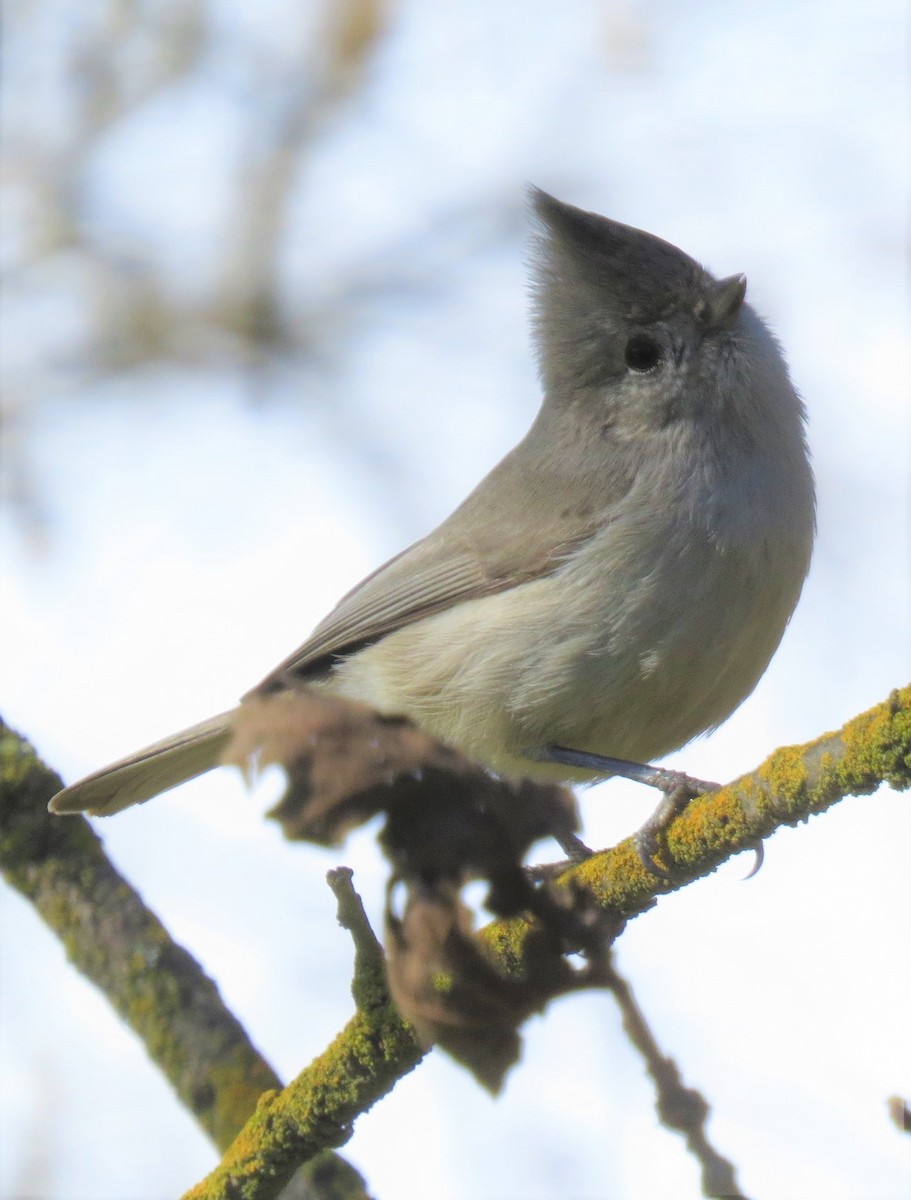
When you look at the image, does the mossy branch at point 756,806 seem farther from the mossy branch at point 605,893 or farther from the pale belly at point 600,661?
the pale belly at point 600,661

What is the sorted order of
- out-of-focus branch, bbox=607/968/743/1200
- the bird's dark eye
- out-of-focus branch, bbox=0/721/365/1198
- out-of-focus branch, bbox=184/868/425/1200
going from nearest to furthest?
1. out-of-focus branch, bbox=607/968/743/1200
2. out-of-focus branch, bbox=184/868/425/1200
3. out-of-focus branch, bbox=0/721/365/1198
4. the bird's dark eye

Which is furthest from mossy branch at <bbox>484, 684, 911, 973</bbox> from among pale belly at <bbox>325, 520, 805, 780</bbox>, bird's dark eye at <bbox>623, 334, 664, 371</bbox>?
bird's dark eye at <bbox>623, 334, 664, 371</bbox>

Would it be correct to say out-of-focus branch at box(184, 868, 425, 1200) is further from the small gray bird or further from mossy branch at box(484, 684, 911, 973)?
the small gray bird

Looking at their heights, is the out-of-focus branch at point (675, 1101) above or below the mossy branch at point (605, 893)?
below

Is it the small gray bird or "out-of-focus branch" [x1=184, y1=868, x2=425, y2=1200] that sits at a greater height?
the small gray bird

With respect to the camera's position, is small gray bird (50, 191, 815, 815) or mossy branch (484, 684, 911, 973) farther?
small gray bird (50, 191, 815, 815)

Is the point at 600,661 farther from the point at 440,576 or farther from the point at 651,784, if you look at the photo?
the point at 440,576

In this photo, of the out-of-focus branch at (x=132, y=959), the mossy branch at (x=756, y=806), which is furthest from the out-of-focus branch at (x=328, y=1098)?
the out-of-focus branch at (x=132, y=959)

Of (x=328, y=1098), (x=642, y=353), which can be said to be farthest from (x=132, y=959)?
(x=642, y=353)
